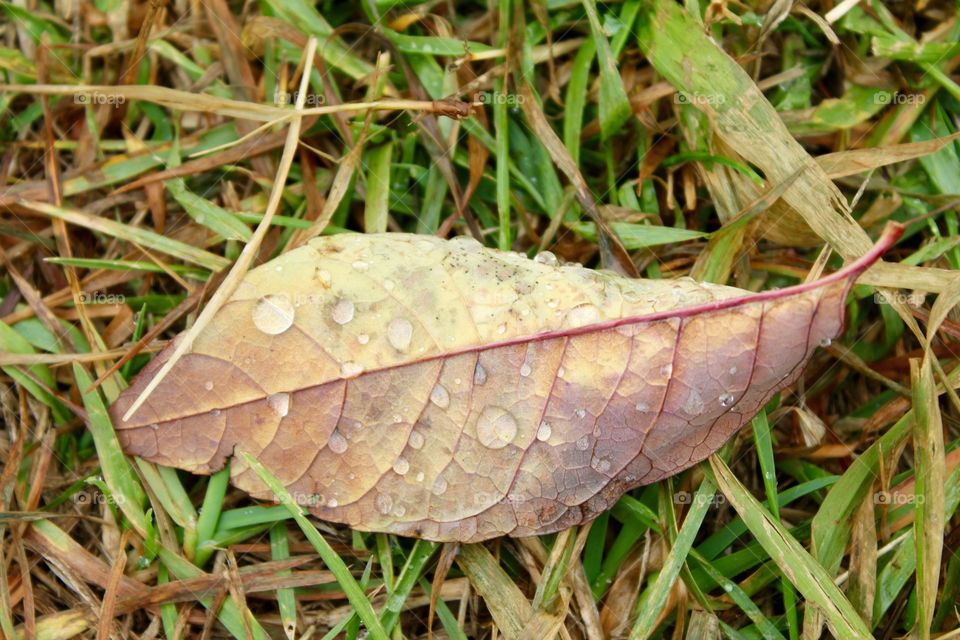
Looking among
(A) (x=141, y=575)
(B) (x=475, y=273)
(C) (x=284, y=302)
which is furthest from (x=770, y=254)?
(A) (x=141, y=575)

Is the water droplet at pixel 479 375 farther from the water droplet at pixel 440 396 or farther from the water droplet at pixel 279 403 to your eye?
the water droplet at pixel 279 403

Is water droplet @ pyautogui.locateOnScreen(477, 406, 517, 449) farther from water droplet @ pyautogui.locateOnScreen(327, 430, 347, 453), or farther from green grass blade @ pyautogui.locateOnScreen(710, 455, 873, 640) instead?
green grass blade @ pyautogui.locateOnScreen(710, 455, 873, 640)

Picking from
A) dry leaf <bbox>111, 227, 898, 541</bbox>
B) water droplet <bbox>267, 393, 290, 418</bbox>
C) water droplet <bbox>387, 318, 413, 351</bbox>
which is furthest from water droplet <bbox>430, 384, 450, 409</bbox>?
water droplet <bbox>267, 393, 290, 418</bbox>

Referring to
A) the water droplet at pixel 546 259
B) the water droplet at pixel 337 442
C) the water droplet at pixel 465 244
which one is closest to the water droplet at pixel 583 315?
the water droplet at pixel 546 259

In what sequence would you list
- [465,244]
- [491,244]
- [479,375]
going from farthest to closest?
[491,244]
[465,244]
[479,375]

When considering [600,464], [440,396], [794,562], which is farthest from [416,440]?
[794,562]

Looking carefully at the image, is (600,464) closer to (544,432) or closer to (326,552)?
(544,432)

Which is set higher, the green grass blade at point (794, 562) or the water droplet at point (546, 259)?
the water droplet at point (546, 259)

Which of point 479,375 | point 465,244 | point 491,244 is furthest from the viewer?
point 491,244
